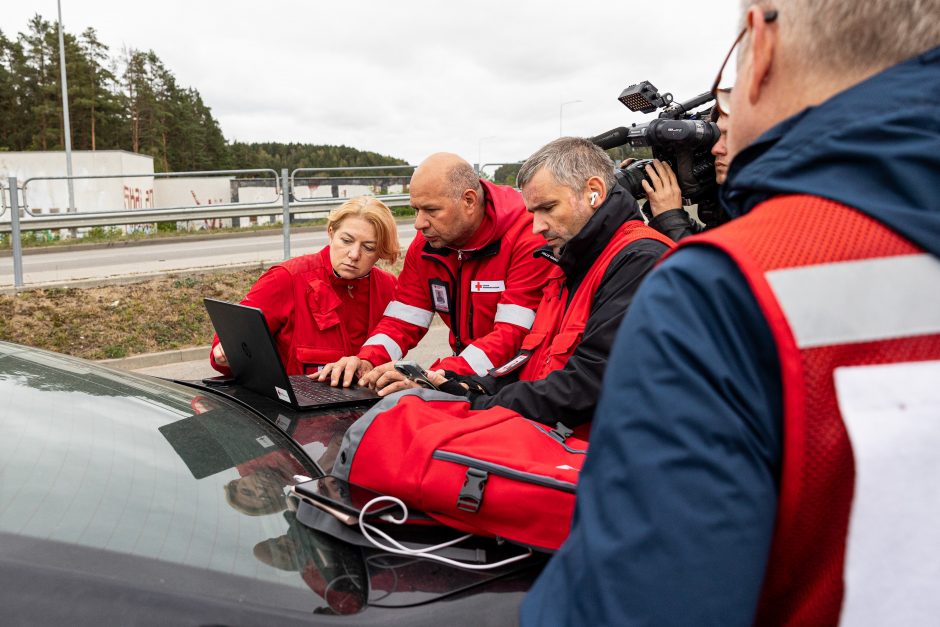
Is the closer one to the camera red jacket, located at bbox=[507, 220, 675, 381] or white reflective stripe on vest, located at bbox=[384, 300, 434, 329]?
red jacket, located at bbox=[507, 220, 675, 381]

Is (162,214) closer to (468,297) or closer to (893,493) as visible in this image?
(468,297)

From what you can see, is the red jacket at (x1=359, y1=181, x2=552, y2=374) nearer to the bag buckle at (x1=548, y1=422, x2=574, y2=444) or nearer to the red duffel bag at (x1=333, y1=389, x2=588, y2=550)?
the bag buckle at (x1=548, y1=422, x2=574, y2=444)

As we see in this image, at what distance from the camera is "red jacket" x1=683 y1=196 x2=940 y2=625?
0.67 meters

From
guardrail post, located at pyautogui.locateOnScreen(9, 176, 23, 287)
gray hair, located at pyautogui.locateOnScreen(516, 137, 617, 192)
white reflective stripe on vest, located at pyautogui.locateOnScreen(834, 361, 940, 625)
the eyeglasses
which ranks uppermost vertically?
the eyeglasses

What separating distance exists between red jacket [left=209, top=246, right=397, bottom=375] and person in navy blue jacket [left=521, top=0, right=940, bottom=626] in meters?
2.67

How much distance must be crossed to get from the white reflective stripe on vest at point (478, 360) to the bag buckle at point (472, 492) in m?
1.70

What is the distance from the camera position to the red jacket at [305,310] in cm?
330

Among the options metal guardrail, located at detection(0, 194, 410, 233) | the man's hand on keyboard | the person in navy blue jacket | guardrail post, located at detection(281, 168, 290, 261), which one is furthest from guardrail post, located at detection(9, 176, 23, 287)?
the person in navy blue jacket

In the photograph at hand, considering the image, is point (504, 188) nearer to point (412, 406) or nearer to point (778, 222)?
point (412, 406)

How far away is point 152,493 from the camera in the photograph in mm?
1374

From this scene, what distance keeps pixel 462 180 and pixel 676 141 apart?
3.87 feet

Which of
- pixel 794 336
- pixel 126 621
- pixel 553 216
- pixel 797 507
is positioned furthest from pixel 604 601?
pixel 553 216

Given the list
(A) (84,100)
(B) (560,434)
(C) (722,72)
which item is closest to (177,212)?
(B) (560,434)

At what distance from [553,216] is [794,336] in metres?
2.18
